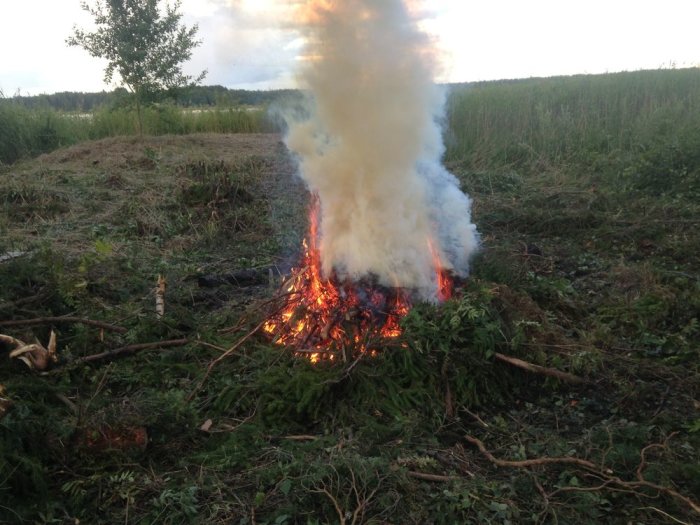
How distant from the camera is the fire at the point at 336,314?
4.17 m

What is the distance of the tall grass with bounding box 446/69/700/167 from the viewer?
39.3 ft

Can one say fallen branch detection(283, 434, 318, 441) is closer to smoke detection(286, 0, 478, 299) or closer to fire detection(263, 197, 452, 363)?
fire detection(263, 197, 452, 363)

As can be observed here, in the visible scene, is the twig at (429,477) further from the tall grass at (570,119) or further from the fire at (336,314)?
the tall grass at (570,119)

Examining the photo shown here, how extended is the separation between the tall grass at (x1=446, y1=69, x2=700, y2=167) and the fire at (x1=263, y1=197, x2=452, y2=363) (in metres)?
8.91

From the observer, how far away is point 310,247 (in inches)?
202

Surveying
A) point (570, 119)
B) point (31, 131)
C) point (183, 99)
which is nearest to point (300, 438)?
point (570, 119)

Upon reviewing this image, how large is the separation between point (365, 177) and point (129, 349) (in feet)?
8.09

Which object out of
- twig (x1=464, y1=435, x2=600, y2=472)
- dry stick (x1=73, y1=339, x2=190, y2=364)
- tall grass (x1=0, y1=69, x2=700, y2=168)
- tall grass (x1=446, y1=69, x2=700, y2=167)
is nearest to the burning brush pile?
dry stick (x1=73, y1=339, x2=190, y2=364)

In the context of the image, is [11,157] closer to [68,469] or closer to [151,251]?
[151,251]

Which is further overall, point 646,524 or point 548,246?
point 548,246

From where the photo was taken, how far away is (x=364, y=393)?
3783mm

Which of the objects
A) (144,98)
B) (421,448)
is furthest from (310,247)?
(144,98)

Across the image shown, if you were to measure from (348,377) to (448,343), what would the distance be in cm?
78

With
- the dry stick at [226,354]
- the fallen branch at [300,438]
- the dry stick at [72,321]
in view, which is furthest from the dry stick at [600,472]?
the dry stick at [72,321]
